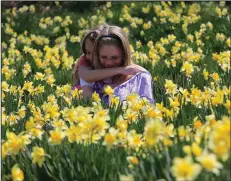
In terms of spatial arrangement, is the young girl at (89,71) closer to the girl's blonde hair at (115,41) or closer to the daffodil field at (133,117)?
the girl's blonde hair at (115,41)

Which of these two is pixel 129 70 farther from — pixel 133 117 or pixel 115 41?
pixel 133 117

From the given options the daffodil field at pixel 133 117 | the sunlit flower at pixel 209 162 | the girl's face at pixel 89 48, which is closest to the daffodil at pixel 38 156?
the daffodil field at pixel 133 117

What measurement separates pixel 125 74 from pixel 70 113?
4.57 ft

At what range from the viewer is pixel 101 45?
396cm

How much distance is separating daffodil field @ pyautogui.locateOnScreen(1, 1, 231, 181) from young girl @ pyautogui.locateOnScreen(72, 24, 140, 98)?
0.21 m

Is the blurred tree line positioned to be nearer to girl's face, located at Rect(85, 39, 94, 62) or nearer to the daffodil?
girl's face, located at Rect(85, 39, 94, 62)

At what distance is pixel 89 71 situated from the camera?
161 inches

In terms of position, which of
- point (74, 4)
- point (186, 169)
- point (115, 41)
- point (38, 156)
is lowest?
point (38, 156)

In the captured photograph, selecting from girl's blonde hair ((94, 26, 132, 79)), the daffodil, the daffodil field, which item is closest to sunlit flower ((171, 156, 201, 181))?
the daffodil field

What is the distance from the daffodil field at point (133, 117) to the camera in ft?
6.58

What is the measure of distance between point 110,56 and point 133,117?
3.98 feet

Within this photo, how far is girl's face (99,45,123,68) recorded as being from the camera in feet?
12.9

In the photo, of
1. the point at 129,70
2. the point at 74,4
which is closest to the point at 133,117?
the point at 129,70

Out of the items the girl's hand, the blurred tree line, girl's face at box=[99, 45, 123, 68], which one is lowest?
the girl's hand
